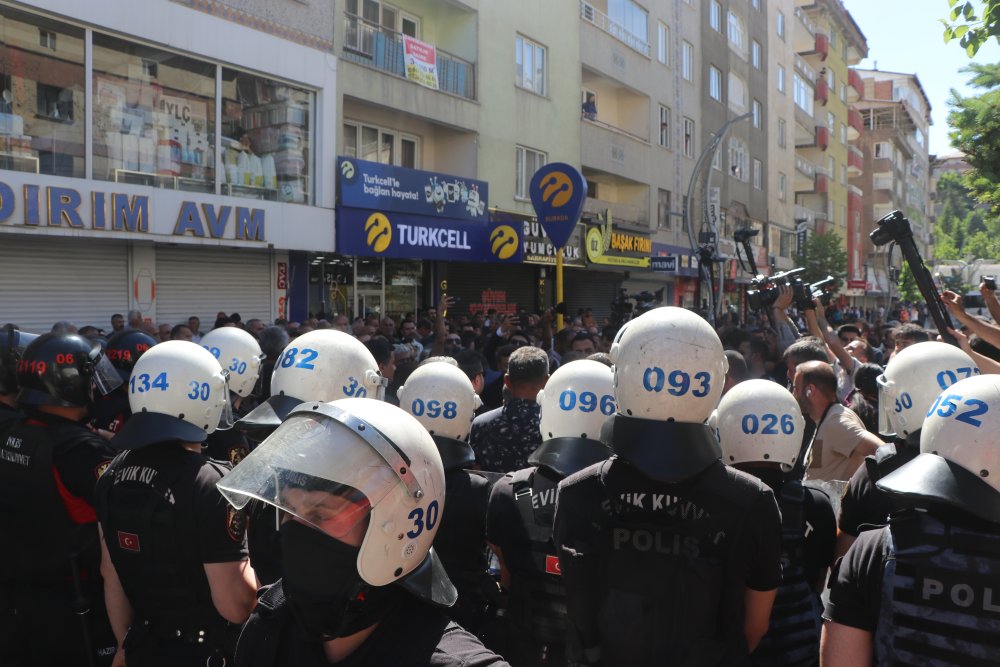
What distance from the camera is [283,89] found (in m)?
14.9

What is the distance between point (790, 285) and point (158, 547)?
6.81 m

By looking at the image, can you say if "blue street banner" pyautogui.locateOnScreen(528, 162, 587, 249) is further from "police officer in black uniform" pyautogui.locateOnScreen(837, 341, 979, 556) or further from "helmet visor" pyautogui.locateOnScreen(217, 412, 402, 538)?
"helmet visor" pyautogui.locateOnScreen(217, 412, 402, 538)

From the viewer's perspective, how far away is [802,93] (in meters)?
43.2

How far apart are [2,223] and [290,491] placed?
1070 cm

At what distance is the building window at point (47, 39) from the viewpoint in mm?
11461

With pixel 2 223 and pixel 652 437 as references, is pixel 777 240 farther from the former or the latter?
pixel 652 437

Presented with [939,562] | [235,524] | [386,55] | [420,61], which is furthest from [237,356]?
[420,61]

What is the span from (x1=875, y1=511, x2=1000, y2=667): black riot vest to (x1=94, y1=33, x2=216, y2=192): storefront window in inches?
485

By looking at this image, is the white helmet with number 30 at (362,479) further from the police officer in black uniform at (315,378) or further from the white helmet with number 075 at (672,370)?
the police officer in black uniform at (315,378)

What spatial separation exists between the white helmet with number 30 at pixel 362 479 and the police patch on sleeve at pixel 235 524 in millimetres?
850

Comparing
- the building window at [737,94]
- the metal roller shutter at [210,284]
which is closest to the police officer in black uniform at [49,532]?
the metal roller shutter at [210,284]

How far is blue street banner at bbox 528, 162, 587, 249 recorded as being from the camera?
1010 cm

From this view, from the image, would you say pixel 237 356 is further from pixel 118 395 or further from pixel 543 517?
pixel 543 517

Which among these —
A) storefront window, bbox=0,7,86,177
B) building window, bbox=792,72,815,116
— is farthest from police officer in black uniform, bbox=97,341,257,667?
building window, bbox=792,72,815,116
